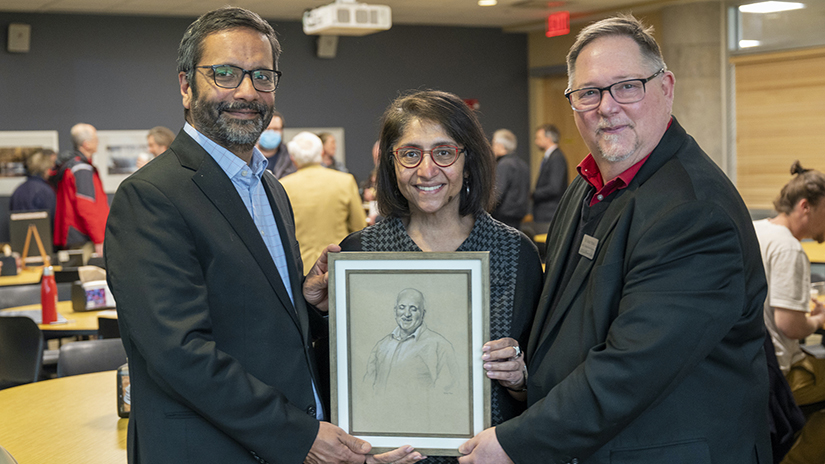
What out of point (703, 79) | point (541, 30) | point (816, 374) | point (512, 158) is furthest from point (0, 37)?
point (816, 374)

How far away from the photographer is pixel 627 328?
5.32 feet

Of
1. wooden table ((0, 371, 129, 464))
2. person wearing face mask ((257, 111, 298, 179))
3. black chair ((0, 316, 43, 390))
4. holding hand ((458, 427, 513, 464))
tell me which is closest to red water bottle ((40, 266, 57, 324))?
black chair ((0, 316, 43, 390))

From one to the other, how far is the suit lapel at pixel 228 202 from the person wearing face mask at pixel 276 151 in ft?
14.0

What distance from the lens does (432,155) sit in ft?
6.59

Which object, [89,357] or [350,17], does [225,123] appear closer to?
[89,357]

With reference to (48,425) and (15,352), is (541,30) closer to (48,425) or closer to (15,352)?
(15,352)

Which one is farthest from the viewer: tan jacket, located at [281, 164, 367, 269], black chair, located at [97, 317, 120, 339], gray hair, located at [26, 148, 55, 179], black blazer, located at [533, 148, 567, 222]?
black blazer, located at [533, 148, 567, 222]

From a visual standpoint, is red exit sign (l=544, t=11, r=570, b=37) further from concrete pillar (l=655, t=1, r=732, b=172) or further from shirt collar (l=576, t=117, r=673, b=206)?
shirt collar (l=576, t=117, r=673, b=206)

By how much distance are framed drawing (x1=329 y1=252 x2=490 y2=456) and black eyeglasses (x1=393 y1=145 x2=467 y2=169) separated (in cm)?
30

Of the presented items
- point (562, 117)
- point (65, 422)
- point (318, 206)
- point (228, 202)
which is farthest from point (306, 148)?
point (562, 117)

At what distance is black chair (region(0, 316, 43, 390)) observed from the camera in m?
3.95

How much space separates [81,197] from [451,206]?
6733mm

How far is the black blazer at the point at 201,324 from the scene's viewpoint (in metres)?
1.65

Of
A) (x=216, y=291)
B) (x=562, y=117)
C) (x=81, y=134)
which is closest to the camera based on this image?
(x=216, y=291)
